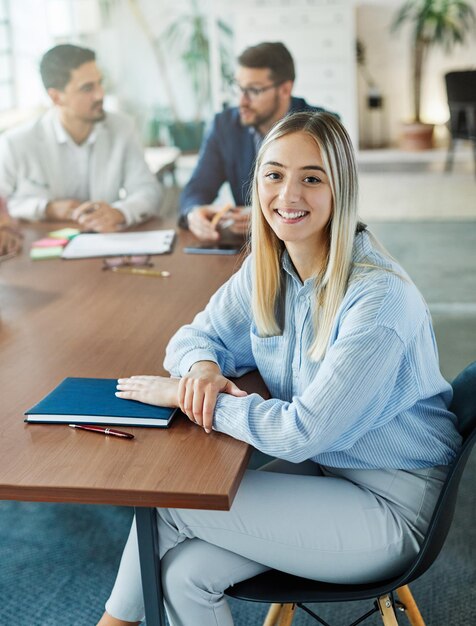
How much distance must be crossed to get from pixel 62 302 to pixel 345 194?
3.05ft

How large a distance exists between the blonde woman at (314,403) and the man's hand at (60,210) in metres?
1.60

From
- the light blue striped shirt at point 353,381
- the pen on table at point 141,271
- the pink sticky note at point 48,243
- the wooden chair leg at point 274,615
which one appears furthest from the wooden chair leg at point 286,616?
the pink sticky note at point 48,243

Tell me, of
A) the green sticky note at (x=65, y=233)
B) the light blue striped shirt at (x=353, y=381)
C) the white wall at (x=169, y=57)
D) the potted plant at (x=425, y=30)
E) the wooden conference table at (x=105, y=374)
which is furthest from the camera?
Answer: the potted plant at (x=425, y=30)

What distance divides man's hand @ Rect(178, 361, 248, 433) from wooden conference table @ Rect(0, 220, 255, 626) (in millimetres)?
23

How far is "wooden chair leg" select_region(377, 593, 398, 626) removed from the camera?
1355mm

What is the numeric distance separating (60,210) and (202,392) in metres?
Result: 1.84

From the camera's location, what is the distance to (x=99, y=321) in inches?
74.7

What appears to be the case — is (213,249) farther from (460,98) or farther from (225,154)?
(460,98)

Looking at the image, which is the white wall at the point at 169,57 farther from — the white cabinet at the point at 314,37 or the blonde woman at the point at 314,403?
the blonde woman at the point at 314,403

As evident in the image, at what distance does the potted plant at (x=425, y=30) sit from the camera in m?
8.20

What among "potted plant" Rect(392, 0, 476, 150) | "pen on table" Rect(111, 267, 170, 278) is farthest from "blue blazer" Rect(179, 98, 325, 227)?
"potted plant" Rect(392, 0, 476, 150)

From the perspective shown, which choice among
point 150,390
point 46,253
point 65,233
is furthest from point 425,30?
point 150,390

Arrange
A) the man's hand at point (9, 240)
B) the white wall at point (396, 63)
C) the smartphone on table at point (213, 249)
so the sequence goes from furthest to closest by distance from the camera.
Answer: the white wall at point (396, 63), the man's hand at point (9, 240), the smartphone on table at point (213, 249)

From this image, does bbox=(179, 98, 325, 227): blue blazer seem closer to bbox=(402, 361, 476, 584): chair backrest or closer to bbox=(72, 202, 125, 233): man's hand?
bbox=(72, 202, 125, 233): man's hand
